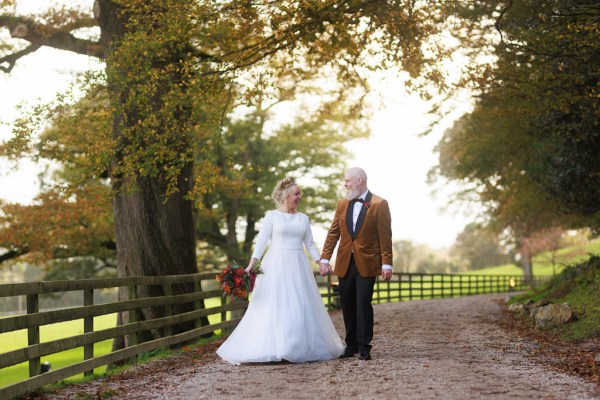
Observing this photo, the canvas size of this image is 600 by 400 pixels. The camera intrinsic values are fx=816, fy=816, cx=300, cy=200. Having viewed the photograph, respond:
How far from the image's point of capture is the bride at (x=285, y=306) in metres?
9.85

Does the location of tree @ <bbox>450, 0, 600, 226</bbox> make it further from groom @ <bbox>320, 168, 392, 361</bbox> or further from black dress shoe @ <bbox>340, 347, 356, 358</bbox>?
black dress shoe @ <bbox>340, 347, 356, 358</bbox>

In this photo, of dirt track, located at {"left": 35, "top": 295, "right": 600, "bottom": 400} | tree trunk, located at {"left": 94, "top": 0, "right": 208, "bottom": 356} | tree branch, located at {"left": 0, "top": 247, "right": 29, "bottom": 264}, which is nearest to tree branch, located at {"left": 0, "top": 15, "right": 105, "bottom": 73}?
tree trunk, located at {"left": 94, "top": 0, "right": 208, "bottom": 356}

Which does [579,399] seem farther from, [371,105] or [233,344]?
[371,105]

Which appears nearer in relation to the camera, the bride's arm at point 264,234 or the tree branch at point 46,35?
the bride's arm at point 264,234

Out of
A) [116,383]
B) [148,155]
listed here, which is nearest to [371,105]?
[148,155]

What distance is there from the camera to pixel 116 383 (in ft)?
30.0

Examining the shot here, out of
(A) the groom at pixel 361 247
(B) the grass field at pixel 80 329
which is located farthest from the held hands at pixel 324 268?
(B) the grass field at pixel 80 329

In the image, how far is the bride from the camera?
985 cm

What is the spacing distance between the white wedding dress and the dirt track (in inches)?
8.1

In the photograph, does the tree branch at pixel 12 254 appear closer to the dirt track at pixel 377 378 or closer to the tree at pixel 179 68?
the tree at pixel 179 68

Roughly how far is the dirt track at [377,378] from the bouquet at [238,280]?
927 millimetres

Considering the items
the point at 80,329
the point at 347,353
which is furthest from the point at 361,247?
the point at 80,329

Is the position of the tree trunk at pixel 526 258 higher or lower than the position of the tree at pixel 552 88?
lower

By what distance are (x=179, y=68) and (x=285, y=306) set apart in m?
5.18
